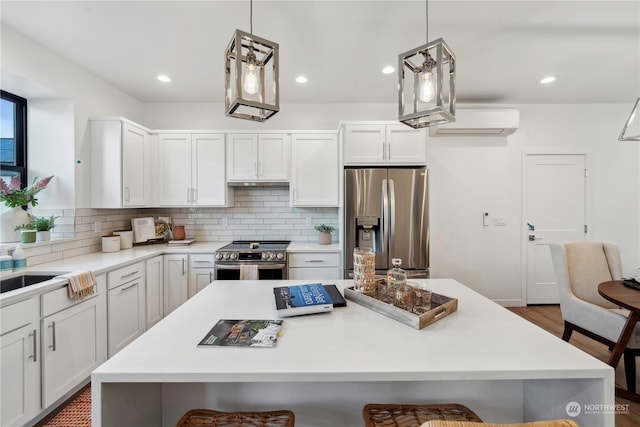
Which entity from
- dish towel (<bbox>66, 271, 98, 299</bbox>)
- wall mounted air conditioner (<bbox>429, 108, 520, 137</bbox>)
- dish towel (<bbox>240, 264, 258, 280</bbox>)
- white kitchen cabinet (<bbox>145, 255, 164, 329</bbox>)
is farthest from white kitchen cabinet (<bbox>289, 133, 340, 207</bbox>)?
dish towel (<bbox>66, 271, 98, 299</bbox>)

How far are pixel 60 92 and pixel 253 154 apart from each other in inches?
71.6

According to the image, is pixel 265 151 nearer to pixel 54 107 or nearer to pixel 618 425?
pixel 54 107

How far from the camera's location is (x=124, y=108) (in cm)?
336

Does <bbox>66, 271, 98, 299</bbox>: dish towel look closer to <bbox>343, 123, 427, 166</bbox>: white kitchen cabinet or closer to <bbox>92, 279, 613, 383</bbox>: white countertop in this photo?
<bbox>92, 279, 613, 383</bbox>: white countertop

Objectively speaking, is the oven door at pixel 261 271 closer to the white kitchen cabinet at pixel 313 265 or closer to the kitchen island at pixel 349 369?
the white kitchen cabinet at pixel 313 265

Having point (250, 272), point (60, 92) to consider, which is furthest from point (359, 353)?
point (60, 92)

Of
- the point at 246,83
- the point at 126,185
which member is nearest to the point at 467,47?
the point at 246,83

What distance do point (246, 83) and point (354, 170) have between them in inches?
78.8

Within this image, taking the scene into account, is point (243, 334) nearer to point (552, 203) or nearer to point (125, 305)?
point (125, 305)

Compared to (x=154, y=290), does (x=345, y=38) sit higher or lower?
higher

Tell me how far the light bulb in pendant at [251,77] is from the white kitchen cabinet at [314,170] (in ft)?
7.58

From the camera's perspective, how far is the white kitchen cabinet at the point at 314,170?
11.2 feet

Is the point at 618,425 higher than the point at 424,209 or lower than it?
lower

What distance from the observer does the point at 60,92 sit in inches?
99.3
